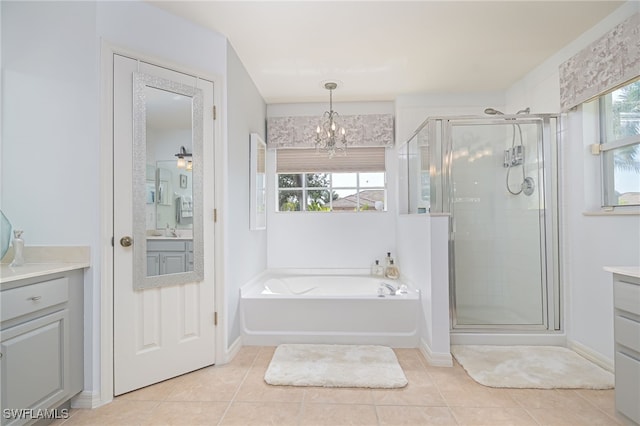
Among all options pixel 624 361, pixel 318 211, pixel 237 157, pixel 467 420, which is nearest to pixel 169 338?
pixel 237 157

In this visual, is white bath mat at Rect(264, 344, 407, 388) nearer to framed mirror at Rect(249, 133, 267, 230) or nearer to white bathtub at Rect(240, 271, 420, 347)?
white bathtub at Rect(240, 271, 420, 347)

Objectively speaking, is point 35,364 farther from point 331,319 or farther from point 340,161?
point 340,161

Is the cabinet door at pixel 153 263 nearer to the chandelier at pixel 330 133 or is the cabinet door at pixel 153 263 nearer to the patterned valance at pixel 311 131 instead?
the chandelier at pixel 330 133

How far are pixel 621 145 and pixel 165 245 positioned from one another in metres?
→ 3.16

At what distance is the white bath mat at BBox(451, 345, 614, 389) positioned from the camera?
2.17 meters

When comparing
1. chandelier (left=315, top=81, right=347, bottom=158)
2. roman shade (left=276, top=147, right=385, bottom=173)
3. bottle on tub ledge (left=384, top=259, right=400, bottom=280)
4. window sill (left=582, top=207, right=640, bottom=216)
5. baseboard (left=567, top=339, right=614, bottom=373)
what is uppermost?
chandelier (left=315, top=81, right=347, bottom=158)

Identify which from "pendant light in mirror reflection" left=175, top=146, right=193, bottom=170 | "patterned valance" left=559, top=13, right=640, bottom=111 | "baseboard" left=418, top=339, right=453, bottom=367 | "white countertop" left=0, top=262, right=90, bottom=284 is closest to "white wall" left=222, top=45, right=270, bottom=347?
"pendant light in mirror reflection" left=175, top=146, right=193, bottom=170

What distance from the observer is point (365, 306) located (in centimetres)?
282

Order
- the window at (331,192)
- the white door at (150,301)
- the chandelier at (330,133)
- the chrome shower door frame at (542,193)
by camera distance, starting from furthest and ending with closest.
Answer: the window at (331,192) → the chandelier at (330,133) → the chrome shower door frame at (542,193) → the white door at (150,301)

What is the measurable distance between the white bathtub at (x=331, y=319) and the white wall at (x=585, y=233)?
124 centimetres

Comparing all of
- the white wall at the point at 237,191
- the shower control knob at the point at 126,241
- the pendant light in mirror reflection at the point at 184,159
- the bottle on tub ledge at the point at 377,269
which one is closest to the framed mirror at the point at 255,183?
the white wall at the point at 237,191

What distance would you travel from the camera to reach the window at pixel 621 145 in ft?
7.25

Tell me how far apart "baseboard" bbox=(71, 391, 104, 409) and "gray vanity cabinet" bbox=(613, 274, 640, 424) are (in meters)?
2.82

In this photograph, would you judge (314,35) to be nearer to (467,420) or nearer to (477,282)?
(477,282)
